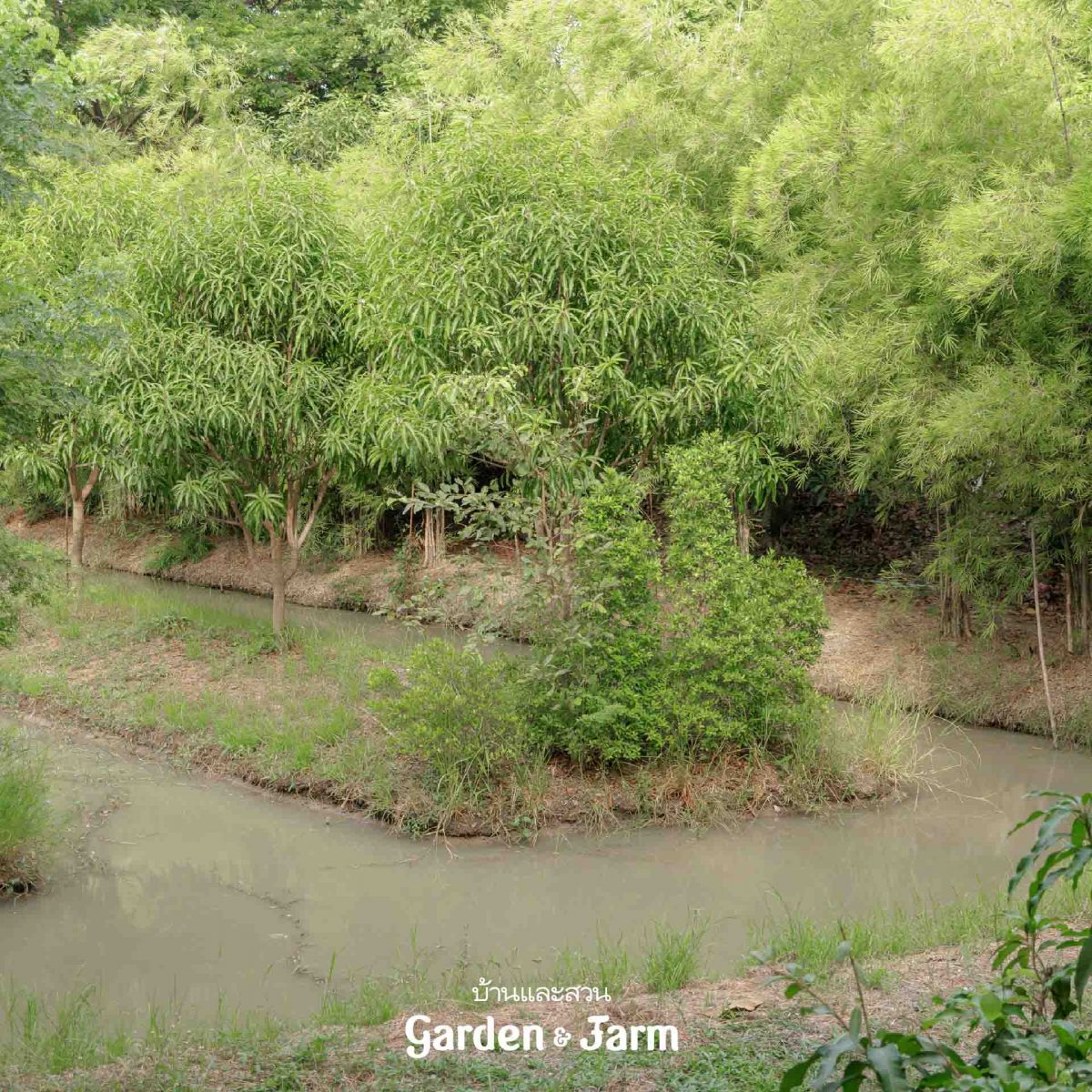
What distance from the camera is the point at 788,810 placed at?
7.26 metres

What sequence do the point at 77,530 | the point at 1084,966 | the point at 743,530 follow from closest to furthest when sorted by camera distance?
the point at 1084,966
the point at 743,530
the point at 77,530

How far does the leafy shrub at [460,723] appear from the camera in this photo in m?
7.02

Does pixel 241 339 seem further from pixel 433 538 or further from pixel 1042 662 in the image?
pixel 1042 662

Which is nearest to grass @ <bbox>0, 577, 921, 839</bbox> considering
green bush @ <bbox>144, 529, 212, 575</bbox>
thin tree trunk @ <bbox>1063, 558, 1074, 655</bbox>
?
thin tree trunk @ <bbox>1063, 558, 1074, 655</bbox>

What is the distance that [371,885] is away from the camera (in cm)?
626

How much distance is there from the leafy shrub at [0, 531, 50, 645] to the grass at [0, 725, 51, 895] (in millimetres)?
782

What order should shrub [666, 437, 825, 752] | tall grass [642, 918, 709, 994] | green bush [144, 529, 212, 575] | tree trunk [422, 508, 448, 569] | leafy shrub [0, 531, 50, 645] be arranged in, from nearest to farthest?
tall grass [642, 918, 709, 994] < leafy shrub [0, 531, 50, 645] < shrub [666, 437, 825, 752] < tree trunk [422, 508, 448, 569] < green bush [144, 529, 212, 575]

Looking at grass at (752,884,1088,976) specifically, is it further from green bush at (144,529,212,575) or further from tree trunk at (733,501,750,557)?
green bush at (144,529,212,575)

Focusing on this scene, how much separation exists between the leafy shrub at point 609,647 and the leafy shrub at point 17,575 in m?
2.82

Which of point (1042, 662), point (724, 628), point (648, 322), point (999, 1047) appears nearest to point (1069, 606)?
point (1042, 662)

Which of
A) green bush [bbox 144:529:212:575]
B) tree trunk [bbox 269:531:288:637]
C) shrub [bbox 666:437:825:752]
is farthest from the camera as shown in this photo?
green bush [bbox 144:529:212:575]

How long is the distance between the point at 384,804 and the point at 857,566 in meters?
7.49

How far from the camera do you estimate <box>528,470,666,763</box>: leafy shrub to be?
7215 millimetres

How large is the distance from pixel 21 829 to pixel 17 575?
1.26 metres
